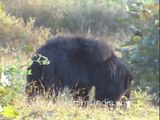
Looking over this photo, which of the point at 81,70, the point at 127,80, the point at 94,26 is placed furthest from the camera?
the point at 94,26

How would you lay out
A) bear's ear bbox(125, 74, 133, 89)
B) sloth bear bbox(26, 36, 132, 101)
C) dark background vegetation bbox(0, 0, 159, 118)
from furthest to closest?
dark background vegetation bbox(0, 0, 159, 118)
bear's ear bbox(125, 74, 133, 89)
sloth bear bbox(26, 36, 132, 101)

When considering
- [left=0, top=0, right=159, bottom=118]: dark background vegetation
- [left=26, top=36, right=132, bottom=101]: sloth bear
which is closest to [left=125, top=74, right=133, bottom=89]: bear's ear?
[left=26, top=36, right=132, bottom=101]: sloth bear

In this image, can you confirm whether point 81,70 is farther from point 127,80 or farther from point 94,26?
point 94,26

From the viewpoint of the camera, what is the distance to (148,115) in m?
7.41

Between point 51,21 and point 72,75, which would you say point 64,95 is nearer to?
point 72,75

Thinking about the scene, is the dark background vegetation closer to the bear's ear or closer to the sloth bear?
the sloth bear

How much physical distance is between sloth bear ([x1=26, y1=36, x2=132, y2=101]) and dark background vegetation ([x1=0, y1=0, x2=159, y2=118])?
2.03 ft

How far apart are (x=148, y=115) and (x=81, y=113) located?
5.06 ft

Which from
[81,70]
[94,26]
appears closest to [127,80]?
[81,70]

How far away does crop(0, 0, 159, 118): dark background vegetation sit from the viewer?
943 centimetres

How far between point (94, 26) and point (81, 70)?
36.7 feet

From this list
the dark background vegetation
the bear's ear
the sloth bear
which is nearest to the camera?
the sloth bear

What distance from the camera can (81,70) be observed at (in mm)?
8062

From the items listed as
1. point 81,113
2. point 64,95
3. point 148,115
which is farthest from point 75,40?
point 81,113
